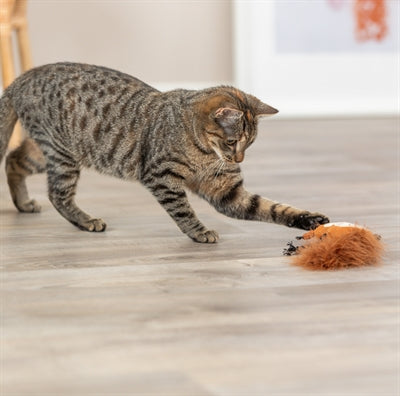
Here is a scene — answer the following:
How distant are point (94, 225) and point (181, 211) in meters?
0.32

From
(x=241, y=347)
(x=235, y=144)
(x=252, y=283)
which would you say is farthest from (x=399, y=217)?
(x=241, y=347)

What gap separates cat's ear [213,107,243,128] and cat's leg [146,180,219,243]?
238 mm

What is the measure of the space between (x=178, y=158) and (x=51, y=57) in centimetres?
298

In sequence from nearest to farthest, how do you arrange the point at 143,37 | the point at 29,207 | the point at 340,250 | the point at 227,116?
the point at 340,250
the point at 227,116
the point at 29,207
the point at 143,37

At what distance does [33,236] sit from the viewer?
2.61 m

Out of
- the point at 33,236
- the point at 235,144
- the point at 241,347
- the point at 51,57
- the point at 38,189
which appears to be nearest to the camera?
the point at 241,347

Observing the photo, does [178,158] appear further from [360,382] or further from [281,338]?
[360,382]

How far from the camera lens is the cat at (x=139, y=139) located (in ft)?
7.98

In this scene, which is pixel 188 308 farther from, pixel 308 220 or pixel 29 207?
pixel 29 207

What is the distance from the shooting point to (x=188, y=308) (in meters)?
1.90

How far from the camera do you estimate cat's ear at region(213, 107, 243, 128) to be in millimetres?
2336

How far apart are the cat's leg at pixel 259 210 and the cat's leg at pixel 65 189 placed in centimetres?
37

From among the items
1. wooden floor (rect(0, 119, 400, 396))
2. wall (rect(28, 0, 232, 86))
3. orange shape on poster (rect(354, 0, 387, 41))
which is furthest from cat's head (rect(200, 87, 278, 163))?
orange shape on poster (rect(354, 0, 387, 41))

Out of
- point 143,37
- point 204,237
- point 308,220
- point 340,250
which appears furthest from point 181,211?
point 143,37
